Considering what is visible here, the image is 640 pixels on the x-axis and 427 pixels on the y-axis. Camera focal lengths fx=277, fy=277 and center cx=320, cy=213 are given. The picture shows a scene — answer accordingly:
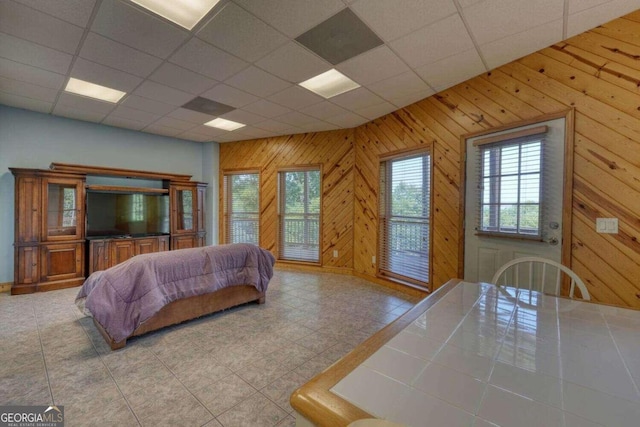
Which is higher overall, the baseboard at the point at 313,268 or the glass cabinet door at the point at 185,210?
the glass cabinet door at the point at 185,210

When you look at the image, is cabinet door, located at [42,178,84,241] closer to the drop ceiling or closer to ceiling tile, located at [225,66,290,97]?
the drop ceiling

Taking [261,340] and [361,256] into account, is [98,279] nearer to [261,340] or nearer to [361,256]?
[261,340]

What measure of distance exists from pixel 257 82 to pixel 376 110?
1.84m

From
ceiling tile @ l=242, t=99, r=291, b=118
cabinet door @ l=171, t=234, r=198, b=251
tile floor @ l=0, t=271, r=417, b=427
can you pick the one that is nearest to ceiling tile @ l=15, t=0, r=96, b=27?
ceiling tile @ l=242, t=99, r=291, b=118

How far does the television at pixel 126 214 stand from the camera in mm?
4746

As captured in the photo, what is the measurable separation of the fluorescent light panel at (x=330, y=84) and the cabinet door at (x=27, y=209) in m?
4.20

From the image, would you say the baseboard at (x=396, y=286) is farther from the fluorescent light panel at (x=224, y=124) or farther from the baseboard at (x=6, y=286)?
the baseboard at (x=6, y=286)

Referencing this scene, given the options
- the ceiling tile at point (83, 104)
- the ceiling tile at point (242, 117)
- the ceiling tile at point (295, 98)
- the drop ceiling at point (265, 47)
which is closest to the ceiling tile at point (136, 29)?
the drop ceiling at point (265, 47)

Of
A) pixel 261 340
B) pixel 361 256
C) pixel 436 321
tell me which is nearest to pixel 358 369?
pixel 436 321

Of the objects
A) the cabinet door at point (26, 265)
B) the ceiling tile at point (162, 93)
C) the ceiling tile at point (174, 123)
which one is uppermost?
the ceiling tile at point (162, 93)

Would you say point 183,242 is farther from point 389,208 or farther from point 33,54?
point 389,208

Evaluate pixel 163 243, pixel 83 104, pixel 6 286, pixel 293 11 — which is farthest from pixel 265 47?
pixel 6 286

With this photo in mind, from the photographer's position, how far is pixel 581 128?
241cm

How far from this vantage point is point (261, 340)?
8.80 ft
